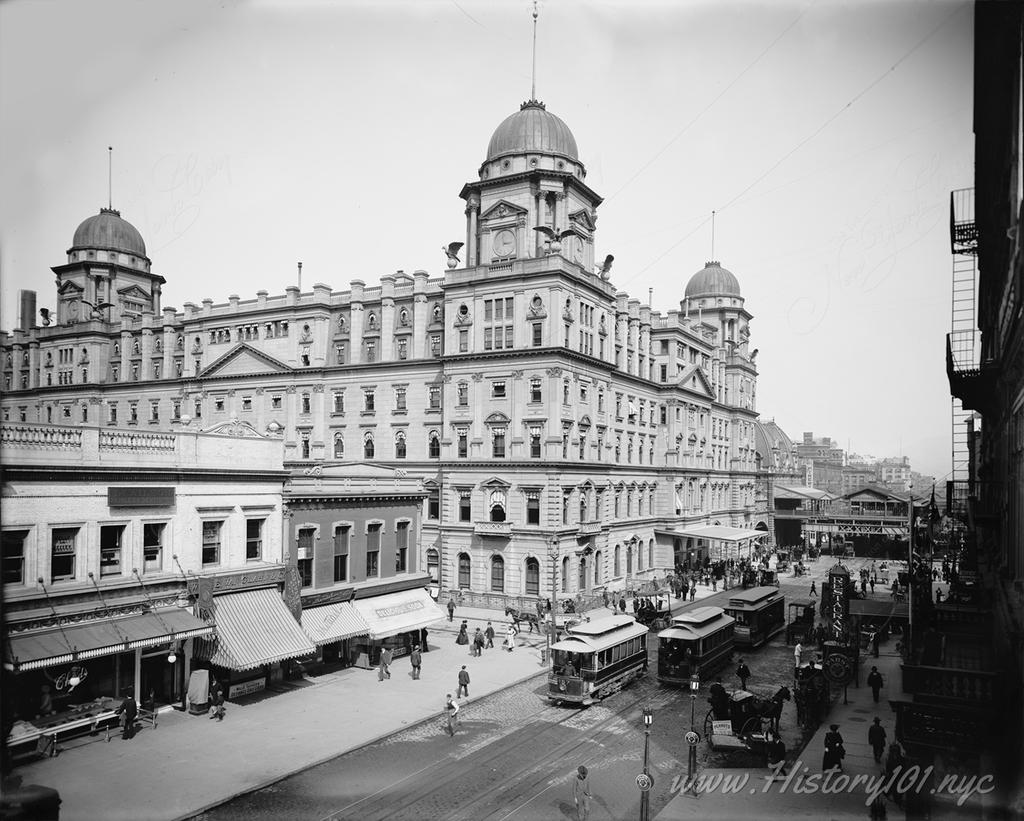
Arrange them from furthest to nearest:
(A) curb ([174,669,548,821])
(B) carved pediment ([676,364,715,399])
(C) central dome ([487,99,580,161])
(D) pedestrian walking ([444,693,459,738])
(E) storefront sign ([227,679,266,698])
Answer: (B) carved pediment ([676,364,715,399]) < (C) central dome ([487,99,580,161]) < (E) storefront sign ([227,679,266,698]) < (D) pedestrian walking ([444,693,459,738]) < (A) curb ([174,669,548,821])

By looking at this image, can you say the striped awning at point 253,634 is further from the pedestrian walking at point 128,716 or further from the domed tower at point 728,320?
the domed tower at point 728,320

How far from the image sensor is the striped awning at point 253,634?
2703 cm

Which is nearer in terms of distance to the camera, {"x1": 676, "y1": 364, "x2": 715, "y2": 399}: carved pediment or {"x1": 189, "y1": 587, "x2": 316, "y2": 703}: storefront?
{"x1": 189, "y1": 587, "x2": 316, "y2": 703}: storefront

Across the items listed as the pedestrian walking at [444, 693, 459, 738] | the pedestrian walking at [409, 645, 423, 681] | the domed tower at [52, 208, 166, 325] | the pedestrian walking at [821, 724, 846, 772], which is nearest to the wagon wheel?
the pedestrian walking at [821, 724, 846, 772]

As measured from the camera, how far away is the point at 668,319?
7156cm

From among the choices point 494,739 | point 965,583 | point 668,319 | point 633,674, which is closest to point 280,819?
point 494,739

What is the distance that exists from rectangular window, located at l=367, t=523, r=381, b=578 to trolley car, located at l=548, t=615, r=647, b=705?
34.7 feet

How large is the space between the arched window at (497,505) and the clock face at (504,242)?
57.2 feet

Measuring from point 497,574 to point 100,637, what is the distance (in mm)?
30691

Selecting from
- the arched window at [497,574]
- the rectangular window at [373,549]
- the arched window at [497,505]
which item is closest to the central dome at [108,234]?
the arched window at [497,505]

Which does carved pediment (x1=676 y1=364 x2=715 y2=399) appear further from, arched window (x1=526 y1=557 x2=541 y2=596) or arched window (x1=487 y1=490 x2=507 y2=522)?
arched window (x1=526 y1=557 x2=541 y2=596)

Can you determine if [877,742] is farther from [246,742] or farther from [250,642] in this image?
[250,642]

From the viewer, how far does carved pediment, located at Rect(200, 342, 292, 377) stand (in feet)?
208

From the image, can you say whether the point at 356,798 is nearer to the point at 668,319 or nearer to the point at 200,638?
the point at 200,638
